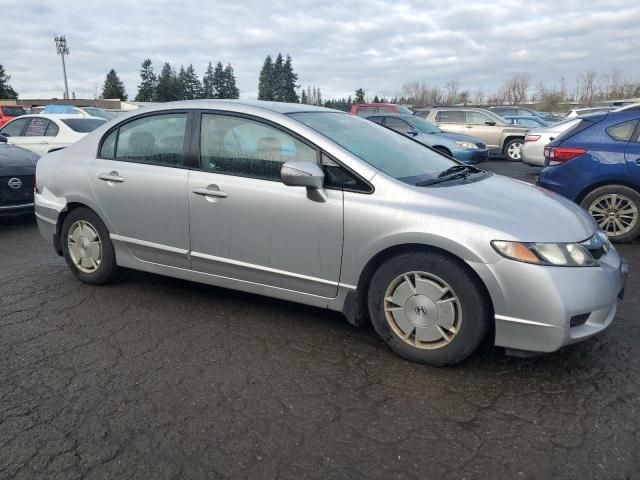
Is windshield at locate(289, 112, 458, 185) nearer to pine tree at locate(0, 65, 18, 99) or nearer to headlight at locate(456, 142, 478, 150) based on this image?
headlight at locate(456, 142, 478, 150)

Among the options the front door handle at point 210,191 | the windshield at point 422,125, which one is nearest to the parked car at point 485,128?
the windshield at point 422,125

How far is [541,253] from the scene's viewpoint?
112 inches

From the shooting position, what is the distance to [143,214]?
408 centimetres

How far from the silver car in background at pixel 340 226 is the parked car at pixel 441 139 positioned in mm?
8463

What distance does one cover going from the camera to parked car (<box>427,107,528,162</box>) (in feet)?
54.2

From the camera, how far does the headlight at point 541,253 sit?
2832mm

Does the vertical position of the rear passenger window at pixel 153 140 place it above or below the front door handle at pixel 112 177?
above

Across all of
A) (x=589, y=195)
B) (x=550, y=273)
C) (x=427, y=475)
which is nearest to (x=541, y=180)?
(x=589, y=195)

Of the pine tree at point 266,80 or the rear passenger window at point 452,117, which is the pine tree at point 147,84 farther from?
the rear passenger window at point 452,117

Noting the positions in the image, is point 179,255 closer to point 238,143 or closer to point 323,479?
point 238,143

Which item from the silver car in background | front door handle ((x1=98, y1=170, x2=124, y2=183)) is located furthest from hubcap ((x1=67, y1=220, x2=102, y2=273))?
front door handle ((x1=98, y1=170, x2=124, y2=183))

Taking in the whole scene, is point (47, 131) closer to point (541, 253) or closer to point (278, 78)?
point (541, 253)

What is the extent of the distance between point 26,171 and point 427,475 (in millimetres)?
6792

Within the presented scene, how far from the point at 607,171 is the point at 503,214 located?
3800 millimetres
